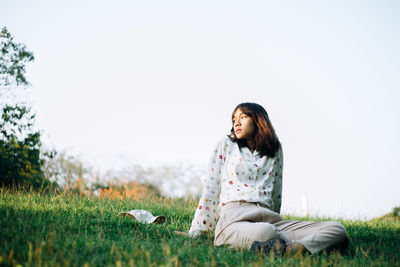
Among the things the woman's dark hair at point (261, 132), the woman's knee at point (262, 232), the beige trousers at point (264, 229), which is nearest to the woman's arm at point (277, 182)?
the woman's dark hair at point (261, 132)

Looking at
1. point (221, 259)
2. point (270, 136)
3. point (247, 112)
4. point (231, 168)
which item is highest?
point (247, 112)

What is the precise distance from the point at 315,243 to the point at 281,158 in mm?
1175

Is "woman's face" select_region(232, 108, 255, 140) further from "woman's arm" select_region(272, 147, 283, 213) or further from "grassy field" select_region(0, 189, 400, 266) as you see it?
"grassy field" select_region(0, 189, 400, 266)

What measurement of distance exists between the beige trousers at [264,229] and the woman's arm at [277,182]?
0.30 m

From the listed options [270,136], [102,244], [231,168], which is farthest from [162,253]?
[270,136]

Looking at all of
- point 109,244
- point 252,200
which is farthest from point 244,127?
point 109,244

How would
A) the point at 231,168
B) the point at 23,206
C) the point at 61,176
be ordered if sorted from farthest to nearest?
the point at 61,176 < the point at 23,206 < the point at 231,168

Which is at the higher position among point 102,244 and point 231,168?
point 231,168

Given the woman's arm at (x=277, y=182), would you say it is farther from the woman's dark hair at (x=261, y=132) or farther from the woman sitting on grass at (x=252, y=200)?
the woman's dark hair at (x=261, y=132)

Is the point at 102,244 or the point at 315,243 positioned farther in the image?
the point at 315,243

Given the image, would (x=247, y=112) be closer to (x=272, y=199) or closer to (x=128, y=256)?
(x=272, y=199)

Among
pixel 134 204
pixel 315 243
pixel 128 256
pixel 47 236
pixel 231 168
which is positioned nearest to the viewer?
pixel 128 256

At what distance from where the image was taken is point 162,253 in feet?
9.40

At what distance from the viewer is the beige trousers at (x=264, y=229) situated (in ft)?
10.8
